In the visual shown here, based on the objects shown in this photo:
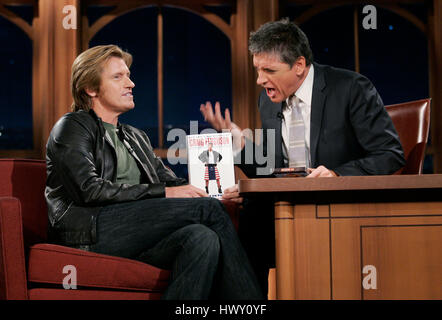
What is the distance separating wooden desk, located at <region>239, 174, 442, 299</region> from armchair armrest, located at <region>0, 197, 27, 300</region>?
2.56 ft

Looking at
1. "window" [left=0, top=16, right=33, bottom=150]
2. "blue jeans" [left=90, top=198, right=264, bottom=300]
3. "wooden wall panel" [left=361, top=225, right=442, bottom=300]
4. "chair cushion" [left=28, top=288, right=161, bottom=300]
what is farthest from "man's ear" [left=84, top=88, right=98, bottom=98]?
"wooden wall panel" [left=361, top=225, right=442, bottom=300]

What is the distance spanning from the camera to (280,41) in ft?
7.64

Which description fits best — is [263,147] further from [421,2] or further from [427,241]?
[421,2]

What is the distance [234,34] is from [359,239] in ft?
6.85

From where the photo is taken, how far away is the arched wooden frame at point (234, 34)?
3.25 metres

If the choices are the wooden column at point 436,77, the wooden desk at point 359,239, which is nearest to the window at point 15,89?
the wooden desk at point 359,239

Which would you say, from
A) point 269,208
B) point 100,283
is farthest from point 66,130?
point 269,208

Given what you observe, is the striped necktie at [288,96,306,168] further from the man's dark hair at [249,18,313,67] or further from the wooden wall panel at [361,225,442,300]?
the wooden wall panel at [361,225,442,300]

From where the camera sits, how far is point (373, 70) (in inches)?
137

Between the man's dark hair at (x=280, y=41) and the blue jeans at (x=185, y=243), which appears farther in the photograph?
the man's dark hair at (x=280, y=41)

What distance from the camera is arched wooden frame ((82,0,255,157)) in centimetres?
325

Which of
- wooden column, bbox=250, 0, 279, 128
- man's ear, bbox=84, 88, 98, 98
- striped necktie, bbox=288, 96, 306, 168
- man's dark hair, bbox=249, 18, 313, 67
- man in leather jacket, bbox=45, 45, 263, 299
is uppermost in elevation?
wooden column, bbox=250, 0, 279, 128

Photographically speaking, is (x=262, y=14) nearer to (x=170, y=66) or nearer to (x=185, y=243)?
(x=170, y=66)

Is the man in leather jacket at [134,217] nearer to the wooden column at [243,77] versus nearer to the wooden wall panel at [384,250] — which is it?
the wooden wall panel at [384,250]
